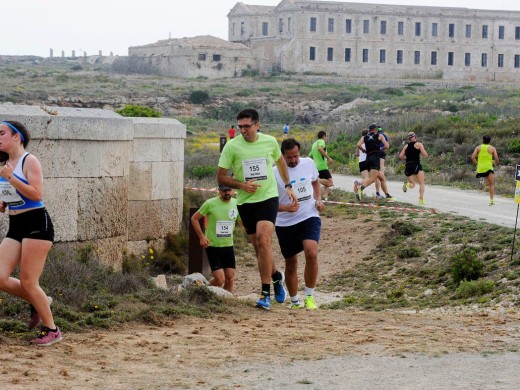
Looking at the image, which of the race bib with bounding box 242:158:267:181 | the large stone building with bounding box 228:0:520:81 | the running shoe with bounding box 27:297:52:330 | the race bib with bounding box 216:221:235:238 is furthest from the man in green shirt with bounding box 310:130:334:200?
the large stone building with bounding box 228:0:520:81

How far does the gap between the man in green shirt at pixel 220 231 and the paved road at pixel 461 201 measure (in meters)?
6.48

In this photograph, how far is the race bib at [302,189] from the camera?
11.6m

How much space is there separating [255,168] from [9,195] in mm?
3156

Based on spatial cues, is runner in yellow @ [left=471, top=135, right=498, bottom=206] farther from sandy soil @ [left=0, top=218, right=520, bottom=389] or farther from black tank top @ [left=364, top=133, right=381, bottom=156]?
sandy soil @ [left=0, top=218, right=520, bottom=389]

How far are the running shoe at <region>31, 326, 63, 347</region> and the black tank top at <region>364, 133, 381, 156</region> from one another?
1512cm

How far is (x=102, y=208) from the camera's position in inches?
539

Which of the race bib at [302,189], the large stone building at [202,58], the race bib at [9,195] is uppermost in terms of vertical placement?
the large stone building at [202,58]

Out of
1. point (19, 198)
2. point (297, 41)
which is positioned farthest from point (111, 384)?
point (297, 41)

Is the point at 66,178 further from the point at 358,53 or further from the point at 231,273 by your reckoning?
the point at 358,53

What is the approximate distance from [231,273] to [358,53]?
106 meters

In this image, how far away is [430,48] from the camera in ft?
394

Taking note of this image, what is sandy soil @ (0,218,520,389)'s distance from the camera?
24.1 feet

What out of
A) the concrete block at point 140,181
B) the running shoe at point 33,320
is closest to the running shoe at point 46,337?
the running shoe at point 33,320

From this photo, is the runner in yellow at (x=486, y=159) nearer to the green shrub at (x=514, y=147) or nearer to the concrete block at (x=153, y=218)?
the concrete block at (x=153, y=218)
